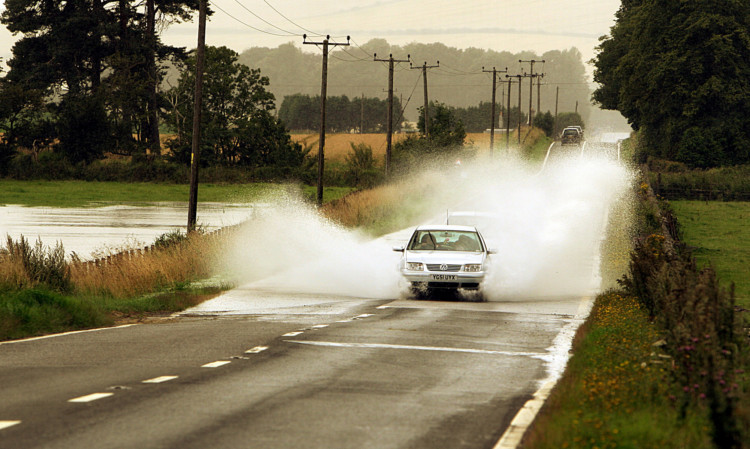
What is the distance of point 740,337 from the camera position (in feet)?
33.2

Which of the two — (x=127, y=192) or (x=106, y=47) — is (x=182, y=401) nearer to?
(x=127, y=192)

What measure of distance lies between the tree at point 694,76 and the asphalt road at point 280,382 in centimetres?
6424

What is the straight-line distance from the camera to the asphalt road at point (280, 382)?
7.57 metres

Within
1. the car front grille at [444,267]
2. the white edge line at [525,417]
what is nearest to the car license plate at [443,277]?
the car front grille at [444,267]

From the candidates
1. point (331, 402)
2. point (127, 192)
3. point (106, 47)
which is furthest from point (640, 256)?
point (106, 47)

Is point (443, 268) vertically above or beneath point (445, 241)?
beneath

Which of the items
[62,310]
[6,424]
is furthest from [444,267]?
[6,424]

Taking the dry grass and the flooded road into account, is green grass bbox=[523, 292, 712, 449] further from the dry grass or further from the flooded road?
the flooded road

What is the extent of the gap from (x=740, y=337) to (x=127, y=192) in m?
66.4

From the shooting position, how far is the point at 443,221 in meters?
44.2

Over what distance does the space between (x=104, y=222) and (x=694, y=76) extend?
51.5 m

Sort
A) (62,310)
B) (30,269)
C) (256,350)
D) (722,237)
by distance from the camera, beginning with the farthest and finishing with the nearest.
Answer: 1. (722,237)
2. (30,269)
3. (62,310)
4. (256,350)

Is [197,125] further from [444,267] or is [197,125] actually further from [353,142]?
[353,142]

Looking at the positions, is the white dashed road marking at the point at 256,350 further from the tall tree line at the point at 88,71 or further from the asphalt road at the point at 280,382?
the tall tree line at the point at 88,71
